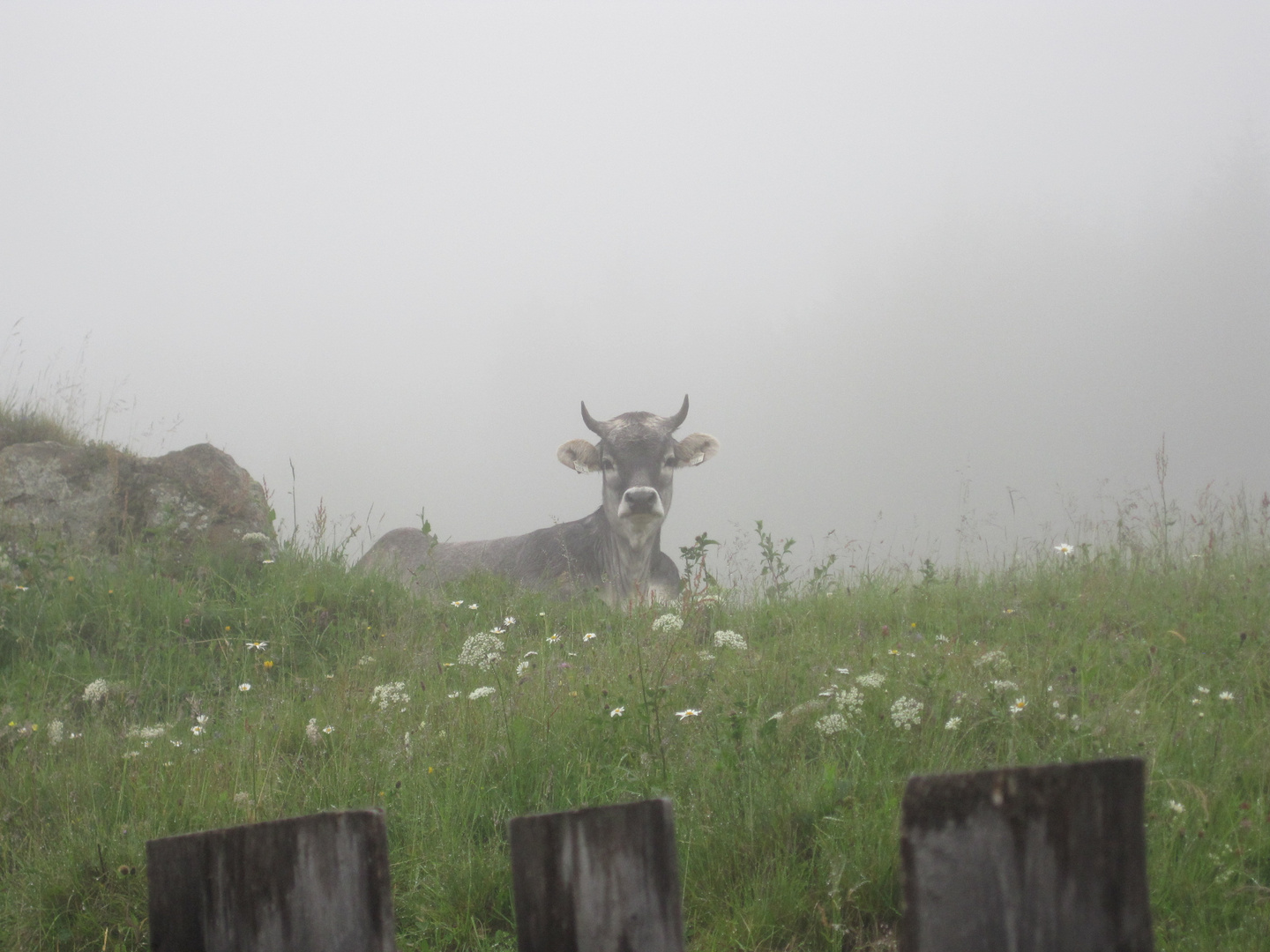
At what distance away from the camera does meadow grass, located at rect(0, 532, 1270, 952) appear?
7.21 ft

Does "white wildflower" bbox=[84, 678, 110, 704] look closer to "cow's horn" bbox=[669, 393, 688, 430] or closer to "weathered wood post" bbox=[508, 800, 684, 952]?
"weathered wood post" bbox=[508, 800, 684, 952]

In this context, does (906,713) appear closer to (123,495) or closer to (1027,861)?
(1027,861)

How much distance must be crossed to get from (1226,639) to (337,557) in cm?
→ 515

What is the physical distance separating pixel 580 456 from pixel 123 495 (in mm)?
3867

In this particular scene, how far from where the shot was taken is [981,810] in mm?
1028

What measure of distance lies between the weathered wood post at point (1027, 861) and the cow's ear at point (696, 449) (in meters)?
7.70

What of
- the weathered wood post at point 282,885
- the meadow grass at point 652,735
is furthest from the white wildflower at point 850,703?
the weathered wood post at point 282,885

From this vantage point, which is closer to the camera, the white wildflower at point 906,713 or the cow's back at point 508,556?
the white wildflower at point 906,713

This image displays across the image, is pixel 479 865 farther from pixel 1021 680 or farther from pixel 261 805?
pixel 1021 680

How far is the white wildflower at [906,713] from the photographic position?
2631mm

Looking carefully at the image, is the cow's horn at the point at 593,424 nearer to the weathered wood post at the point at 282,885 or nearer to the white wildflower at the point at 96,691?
the white wildflower at the point at 96,691

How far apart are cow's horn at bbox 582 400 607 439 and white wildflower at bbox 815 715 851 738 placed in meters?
6.08

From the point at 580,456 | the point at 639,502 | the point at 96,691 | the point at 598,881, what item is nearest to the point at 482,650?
the point at 96,691

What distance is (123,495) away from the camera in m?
6.73
